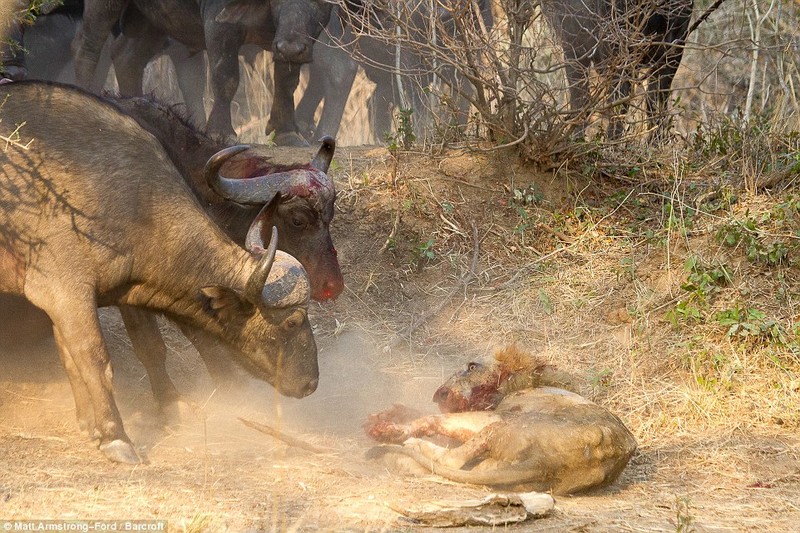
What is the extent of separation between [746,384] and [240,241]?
3197mm

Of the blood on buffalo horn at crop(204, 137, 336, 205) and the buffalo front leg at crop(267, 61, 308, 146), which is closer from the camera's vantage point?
the blood on buffalo horn at crop(204, 137, 336, 205)

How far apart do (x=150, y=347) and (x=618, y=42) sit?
401 centimetres

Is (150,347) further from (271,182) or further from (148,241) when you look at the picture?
(271,182)

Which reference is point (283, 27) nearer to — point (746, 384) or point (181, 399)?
point (181, 399)

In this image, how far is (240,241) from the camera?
20.7 feet

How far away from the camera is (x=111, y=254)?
519 cm

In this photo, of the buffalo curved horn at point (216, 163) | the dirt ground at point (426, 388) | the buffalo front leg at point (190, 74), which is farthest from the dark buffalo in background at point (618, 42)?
the buffalo front leg at point (190, 74)

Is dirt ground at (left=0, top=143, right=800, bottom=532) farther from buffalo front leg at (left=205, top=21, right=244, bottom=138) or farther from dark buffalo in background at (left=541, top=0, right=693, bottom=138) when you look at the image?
buffalo front leg at (left=205, top=21, right=244, bottom=138)

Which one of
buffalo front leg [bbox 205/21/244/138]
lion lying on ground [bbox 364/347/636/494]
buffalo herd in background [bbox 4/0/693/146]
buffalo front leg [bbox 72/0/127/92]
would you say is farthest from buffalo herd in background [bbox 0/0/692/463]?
buffalo front leg [bbox 72/0/127/92]

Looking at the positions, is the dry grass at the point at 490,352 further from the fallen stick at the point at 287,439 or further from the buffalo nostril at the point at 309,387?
the buffalo nostril at the point at 309,387

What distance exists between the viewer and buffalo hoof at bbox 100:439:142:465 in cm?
493

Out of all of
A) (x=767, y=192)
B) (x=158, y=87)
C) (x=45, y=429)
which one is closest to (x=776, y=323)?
(x=767, y=192)

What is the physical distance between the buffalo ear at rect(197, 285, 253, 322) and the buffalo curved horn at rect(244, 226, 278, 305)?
0.37ft

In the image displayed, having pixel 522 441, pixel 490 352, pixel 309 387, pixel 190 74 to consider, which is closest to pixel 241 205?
pixel 309 387
